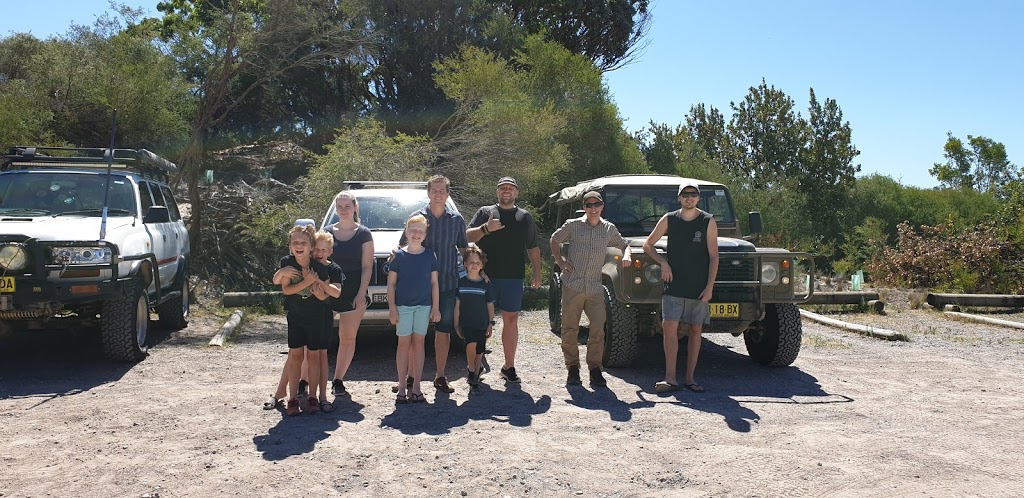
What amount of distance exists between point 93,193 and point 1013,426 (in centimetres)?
865

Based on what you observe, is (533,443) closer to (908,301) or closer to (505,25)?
(908,301)

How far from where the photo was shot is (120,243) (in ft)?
26.5

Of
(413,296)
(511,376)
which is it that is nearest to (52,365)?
(413,296)

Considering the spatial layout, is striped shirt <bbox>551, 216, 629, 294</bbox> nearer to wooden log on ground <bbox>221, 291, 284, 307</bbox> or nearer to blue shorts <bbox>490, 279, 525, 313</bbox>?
blue shorts <bbox>490, 279, 525, 313</bbox>

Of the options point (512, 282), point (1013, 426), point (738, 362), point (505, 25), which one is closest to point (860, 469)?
point (1013, 426)

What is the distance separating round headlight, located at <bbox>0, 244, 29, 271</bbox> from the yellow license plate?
604cm

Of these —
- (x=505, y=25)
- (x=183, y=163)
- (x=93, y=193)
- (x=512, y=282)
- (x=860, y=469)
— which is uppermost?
(x=505, y=25)

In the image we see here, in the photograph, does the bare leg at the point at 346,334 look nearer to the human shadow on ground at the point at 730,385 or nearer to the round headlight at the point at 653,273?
the human shadow on ground at the point at 730,385

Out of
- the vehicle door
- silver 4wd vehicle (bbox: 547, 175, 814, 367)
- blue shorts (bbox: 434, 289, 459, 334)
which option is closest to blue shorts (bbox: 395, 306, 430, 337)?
blue shorts (bbox: 434, 289, 459, 334)

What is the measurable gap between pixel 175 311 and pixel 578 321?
19.5ft

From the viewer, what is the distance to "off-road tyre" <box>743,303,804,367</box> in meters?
8.11

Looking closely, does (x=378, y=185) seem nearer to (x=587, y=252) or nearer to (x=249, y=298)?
(x=587, y=252)

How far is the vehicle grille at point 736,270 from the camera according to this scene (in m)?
7.70

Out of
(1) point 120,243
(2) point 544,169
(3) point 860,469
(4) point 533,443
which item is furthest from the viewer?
(2) point 544,169
